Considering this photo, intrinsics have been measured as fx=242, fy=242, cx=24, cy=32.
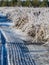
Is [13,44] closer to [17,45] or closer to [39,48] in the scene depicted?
[17,45]

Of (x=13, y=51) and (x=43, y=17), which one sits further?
(x=43, y=17)

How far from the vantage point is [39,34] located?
37.2ft

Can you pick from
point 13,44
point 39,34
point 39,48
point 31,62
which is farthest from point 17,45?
point 31,62

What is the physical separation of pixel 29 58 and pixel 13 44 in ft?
7.66

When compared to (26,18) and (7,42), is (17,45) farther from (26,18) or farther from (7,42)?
(26,18)

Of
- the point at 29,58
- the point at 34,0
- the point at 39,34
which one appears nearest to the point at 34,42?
the point at 39,34

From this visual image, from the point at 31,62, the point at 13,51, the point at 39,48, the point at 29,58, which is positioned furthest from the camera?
the point at 39,48

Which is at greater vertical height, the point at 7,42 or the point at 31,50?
the point at 31,50

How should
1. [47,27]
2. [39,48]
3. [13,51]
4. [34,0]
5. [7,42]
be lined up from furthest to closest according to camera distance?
[34,0] < [47,27] < [7,42] < [39,48] < [13,51]

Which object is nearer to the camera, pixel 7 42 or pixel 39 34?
pixel 7 42

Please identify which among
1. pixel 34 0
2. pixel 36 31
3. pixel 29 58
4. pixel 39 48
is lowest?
pixel 34 0

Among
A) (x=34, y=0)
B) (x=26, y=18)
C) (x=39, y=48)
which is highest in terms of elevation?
(x=39, y=48)

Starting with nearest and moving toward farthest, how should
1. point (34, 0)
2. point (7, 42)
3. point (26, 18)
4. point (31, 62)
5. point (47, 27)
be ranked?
point (31, 62), point (7, 42), point (47, 27), point (26, 18), point (34, 0)

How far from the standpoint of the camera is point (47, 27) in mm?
11047
